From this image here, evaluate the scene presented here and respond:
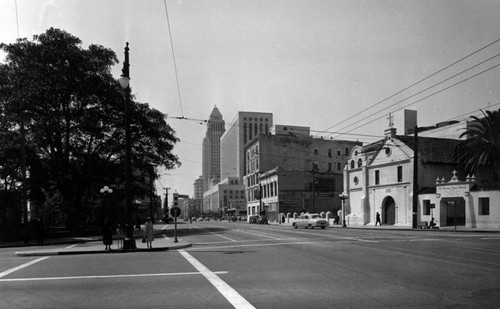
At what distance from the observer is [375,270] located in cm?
1177

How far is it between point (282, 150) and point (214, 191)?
7534 centimetres

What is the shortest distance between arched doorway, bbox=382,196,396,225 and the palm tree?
1227 cm

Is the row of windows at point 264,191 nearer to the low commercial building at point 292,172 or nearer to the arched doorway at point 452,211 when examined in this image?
the low commercial building at point 292,172

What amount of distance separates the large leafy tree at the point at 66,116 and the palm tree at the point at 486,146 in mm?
29688

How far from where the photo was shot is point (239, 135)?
11156cm

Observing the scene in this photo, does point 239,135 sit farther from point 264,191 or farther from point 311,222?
point 311,222

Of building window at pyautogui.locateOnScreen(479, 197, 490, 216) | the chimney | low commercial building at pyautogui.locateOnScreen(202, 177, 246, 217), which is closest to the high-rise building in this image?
low commercial building at pyautogui.locateOnScreen(202, 177, 246, 217)

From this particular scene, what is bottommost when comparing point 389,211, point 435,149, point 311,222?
point 311,222

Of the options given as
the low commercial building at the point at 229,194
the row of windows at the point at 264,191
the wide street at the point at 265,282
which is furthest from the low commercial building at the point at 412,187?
the low commercial building at the point at 229,194

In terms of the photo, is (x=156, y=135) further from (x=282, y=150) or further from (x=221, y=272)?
(x=282, y=150)

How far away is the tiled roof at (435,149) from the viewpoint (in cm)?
4850

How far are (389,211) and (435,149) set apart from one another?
349 inches

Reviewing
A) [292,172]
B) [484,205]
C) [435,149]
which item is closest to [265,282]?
[484,205]

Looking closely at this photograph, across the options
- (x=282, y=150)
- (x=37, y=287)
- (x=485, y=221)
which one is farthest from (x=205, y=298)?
(x=282, y=150)
